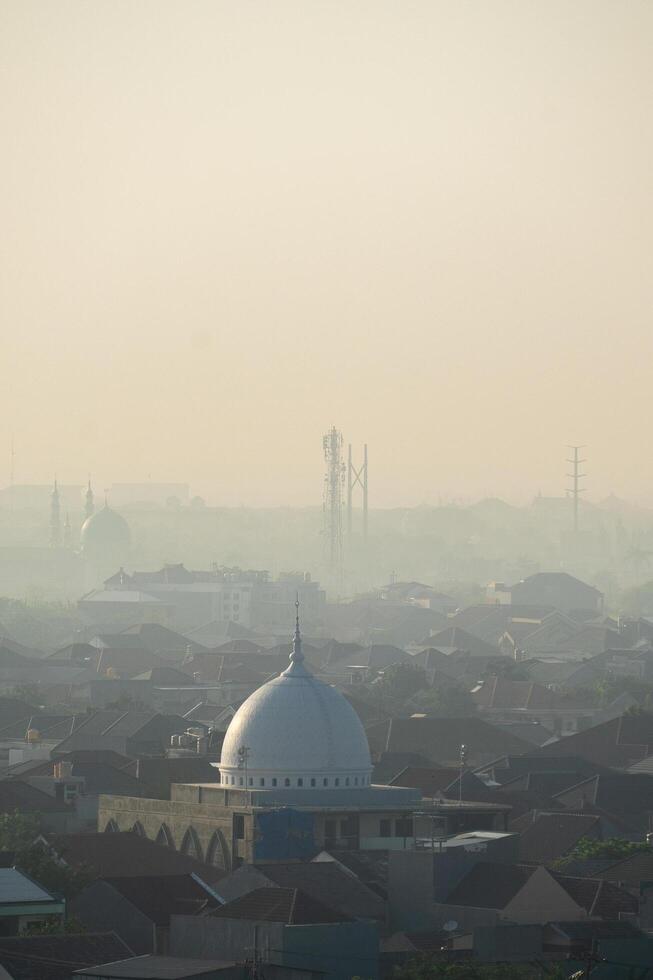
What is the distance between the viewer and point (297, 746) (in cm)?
4688

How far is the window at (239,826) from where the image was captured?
4566cm

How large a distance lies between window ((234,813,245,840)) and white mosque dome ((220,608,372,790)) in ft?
3.96

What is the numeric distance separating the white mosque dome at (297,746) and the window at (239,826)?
1.21 meters

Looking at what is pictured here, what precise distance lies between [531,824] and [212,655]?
60.8 meters

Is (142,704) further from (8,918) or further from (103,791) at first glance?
(8,918)

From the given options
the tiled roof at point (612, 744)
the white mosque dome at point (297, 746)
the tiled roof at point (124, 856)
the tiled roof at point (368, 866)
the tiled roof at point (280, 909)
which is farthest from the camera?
the tiled roof at point (612, 744)

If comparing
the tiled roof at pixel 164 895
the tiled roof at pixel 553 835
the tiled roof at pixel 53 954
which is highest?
the tiled roof at pixel 53 954

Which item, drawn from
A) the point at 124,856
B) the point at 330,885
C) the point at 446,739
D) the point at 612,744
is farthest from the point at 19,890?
the point at 446,739

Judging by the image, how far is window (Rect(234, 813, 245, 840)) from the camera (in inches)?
1797

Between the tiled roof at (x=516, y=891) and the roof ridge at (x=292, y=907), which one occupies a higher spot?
the roof ridge at (x=292, y=907)

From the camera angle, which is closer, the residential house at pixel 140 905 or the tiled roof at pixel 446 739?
the residential house at pixel 140 905

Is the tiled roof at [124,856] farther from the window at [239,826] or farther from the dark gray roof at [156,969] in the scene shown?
the dark gray roof at [156,969]

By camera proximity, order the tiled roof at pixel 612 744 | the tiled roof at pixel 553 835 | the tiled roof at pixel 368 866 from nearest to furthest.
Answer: the tiled roof at pixel 368 866 < the tiled roof at pixel 553 835 < the tiled roof at pixel 612 744

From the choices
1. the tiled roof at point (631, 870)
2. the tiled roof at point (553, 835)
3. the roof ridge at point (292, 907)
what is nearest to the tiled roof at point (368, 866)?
the tiled roof at point (553, 835)
